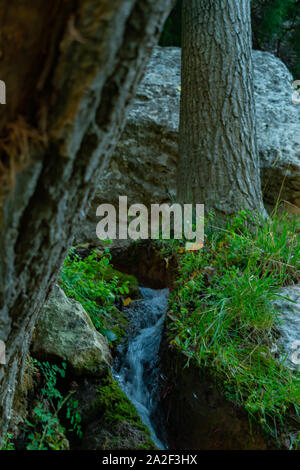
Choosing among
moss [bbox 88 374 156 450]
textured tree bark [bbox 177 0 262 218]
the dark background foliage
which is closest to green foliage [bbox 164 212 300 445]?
textured tree bark [bbox 177 0 262 218]

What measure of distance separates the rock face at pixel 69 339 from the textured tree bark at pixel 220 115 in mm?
1686

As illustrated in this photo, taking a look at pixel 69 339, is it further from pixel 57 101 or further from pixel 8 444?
pixel 57 101

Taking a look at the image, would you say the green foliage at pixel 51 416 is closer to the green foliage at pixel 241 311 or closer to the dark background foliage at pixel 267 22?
the green foliage at pixel 241 311

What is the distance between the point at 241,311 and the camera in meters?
2.43

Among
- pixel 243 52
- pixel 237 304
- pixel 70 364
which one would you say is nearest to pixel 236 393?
pixel 237 304

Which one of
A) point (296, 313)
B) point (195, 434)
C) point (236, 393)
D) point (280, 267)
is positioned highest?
point (280, 267)

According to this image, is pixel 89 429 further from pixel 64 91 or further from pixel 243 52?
pixel 243 52

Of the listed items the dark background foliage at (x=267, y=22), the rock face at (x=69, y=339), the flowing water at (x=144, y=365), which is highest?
the dark background foliage at (x=267, y=22)

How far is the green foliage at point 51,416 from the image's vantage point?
176cm

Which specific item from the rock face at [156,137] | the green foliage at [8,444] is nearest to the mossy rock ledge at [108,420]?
the green foliage at [8,444]

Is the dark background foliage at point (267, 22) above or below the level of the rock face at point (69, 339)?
above

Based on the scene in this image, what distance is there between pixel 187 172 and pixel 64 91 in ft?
8.85

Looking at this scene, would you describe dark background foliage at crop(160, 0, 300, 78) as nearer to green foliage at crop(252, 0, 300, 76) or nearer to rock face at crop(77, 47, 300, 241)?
green foliage at crop(252, 0, 300, 76)

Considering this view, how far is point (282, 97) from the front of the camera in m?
4.98
